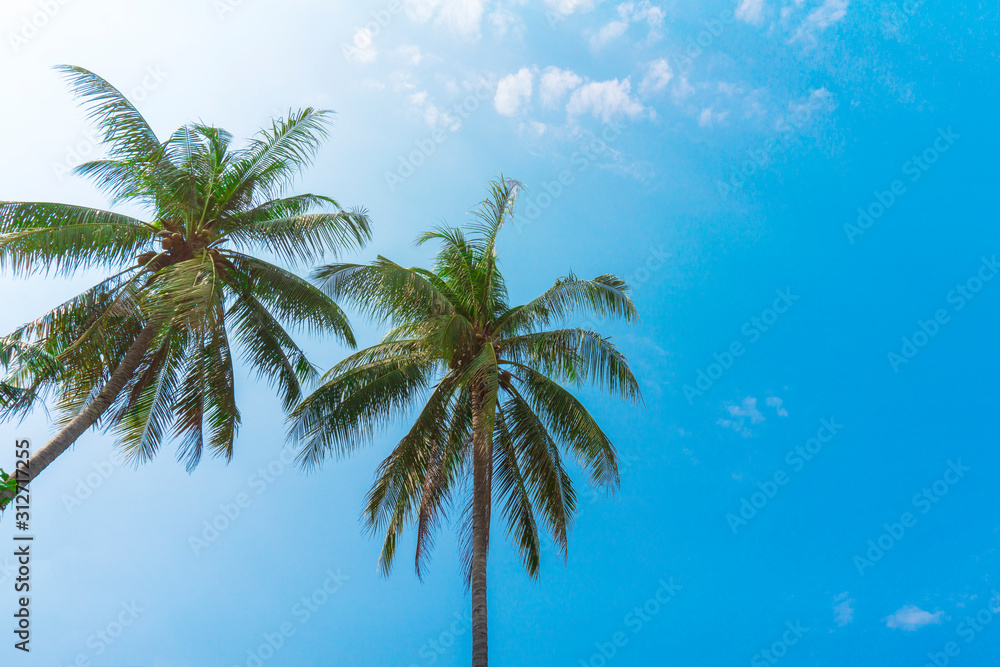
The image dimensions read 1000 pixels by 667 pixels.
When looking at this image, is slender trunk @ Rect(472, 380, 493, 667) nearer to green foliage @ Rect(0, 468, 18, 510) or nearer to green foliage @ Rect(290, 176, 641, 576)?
green foliage @ Rect(290, 176, 641, 576)

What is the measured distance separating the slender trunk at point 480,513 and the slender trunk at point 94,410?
636 cm

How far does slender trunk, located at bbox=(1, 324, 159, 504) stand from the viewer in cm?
1178

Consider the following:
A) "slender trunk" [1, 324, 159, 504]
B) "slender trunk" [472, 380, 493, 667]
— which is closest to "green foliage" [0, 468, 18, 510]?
"slender trunk" [1, 324, 159, 504]

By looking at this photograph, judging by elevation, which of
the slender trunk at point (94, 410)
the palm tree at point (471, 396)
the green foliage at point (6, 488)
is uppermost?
the palm tree at point (471, 396)

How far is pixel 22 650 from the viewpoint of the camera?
39.0 feet

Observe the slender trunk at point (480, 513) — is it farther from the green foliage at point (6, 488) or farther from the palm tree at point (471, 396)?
the green foliage at point (6, 488)

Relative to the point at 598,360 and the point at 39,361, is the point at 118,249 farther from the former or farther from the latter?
the point at 598,360

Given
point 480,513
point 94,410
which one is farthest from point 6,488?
point 480,513

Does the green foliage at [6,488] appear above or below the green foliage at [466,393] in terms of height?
below

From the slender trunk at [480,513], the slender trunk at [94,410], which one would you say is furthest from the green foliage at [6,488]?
the slender trunk at [480,513]

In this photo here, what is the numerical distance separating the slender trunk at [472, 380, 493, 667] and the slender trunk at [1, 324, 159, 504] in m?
6.36

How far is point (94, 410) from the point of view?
13156 mm

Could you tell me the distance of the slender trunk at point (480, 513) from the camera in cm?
1374

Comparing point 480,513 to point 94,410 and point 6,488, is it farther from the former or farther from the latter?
point 6,488
